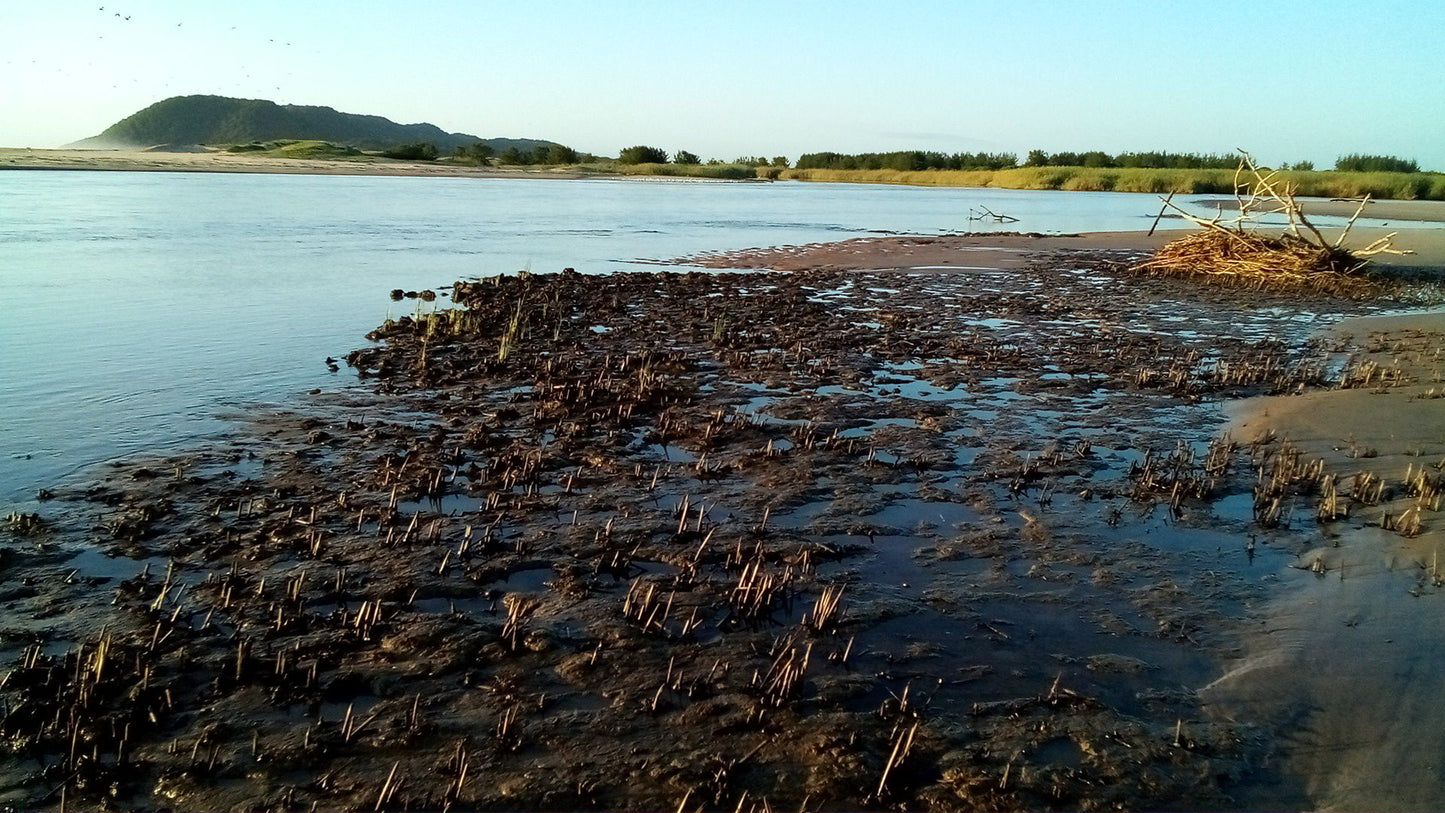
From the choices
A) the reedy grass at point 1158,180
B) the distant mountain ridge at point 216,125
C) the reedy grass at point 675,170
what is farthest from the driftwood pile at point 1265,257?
the distant mountain ridge at point 216,125

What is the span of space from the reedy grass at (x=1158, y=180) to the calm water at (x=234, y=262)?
1046 centimetres

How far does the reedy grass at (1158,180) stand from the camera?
193 ft

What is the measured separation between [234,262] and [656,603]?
822 inches

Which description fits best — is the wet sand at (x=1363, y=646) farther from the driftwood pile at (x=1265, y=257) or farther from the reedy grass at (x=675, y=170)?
the reedy grass at (x=675, y=170)

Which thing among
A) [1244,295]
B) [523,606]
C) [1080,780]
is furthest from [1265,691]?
[1244,295]

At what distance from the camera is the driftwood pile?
71.2 feet

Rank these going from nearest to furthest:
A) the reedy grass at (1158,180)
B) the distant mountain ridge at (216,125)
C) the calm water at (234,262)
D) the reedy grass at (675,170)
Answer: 1. the calm water at (234,262)
2. the reedy grass at (1158,180)
3. the reedy grass at (675,170)
4. the distant mountain ridge at (216,125)

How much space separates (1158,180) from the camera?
71.1 meters

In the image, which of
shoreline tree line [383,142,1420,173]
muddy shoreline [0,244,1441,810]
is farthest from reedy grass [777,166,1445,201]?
muddy shoreline [0,244,1441,810]

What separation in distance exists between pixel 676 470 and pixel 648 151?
107 metres

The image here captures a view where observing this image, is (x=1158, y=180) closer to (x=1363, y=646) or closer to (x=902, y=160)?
(x=902, y=160)

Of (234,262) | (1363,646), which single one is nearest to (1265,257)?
(1363,646)

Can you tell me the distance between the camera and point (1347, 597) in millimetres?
5855

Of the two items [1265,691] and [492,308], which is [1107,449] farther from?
[492,308]
